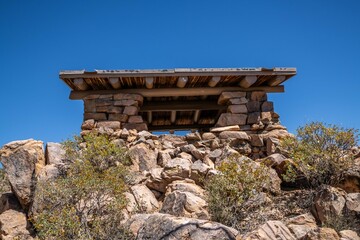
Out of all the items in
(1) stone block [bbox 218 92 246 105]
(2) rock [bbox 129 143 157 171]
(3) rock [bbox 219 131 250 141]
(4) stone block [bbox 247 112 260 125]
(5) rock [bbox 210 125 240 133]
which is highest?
(1) stone block [bbox 218 92 246 105]

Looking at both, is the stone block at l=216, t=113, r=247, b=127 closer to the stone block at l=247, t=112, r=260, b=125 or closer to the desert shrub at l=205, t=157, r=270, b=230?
the stone block at l=247, t=112, r=260, b=125

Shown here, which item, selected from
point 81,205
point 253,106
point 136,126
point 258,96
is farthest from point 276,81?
point 81,205

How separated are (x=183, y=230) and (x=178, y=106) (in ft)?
19.0

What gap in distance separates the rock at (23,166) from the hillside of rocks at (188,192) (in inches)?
0.6

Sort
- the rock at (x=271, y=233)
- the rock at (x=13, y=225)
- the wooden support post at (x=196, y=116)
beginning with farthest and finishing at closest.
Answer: the wooden support post at (x=196, y=116), the rock at (x=13, y=225), the rock at (x=271, y=233)

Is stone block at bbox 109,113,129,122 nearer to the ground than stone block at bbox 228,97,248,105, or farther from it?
nearer to the ground

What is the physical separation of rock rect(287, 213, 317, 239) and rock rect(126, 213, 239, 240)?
92 centimetres

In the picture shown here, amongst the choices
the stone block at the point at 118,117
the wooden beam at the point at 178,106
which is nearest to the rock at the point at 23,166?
the stone block at the point at 118,117

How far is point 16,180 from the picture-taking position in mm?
5305

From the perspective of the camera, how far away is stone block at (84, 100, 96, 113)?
7617mm

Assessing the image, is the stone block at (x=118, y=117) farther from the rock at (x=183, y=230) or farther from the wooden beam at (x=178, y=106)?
the rock at (x=183, y=230)

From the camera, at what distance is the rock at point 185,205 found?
169 inches

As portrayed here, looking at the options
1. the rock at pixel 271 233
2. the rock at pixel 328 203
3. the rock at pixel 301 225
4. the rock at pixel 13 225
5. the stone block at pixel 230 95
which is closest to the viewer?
the rock at pixel 271 233

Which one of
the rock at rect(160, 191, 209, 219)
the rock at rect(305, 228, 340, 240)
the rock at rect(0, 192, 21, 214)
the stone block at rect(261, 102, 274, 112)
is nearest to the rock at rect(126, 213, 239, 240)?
the rock at rect(160, 191, 209, 219)
